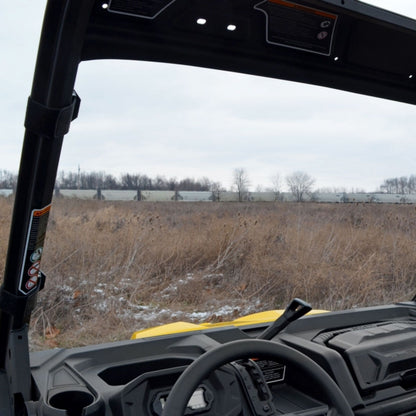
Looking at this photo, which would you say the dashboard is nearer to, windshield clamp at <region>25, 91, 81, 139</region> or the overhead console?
windshield clamp at <region>25, 91, 81, 139</region>

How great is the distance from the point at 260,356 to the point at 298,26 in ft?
3.25

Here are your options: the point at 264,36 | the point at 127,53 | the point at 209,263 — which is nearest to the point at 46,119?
the point at 127,53

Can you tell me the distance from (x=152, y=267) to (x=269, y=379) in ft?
12.1

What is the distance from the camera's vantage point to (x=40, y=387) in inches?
59.1

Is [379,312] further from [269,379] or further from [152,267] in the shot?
[152,267]

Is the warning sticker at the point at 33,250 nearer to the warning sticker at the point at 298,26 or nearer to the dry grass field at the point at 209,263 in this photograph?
the warning sticker at the point at 298,26

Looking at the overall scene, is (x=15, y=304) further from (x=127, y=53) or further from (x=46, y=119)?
(x=127, y=53)

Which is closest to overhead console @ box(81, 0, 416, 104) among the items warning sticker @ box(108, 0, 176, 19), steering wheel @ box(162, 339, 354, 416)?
warning sticker @ box(108, 0, 176, 19)

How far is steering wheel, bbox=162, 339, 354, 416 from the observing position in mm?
1236

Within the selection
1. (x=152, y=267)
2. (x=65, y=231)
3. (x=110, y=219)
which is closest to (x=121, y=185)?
(x=65, y=231)

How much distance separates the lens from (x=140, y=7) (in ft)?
4.04

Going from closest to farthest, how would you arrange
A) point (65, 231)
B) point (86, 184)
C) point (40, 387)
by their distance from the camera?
point (40, 387) → point (86, 184) → point (65, 231)

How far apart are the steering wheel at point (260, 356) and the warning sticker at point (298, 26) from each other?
0.93m

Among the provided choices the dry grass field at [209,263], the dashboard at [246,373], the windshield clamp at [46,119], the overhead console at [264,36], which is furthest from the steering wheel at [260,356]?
the dry grass field at [209,263]
